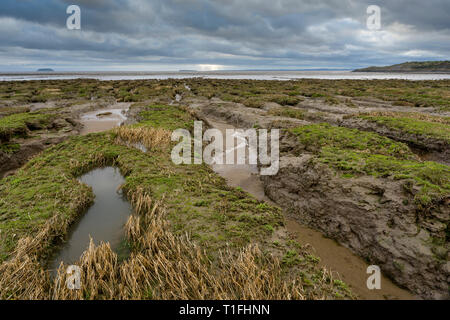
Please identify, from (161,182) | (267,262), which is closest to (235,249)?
(267,262)

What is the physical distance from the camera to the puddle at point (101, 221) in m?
7.83

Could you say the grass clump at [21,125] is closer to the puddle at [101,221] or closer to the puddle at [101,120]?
the puddle at [101,120]

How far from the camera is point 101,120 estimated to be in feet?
96.5

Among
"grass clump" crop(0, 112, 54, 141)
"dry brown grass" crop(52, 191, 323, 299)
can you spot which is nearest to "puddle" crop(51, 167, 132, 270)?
"dry brown grass" crop(52, 191, 323, 299)

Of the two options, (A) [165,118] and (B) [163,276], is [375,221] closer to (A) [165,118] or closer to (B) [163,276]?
(B) [163,276]

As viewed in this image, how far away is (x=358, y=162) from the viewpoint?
9719 mm

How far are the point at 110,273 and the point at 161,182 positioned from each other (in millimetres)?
5289

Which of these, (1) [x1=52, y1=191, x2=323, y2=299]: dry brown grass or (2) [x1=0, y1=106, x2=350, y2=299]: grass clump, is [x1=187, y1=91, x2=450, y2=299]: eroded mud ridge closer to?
(2) [x1=0, y1=106, x2=350, y2=299]: grass clump

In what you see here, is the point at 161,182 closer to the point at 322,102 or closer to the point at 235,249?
the point at 235,249

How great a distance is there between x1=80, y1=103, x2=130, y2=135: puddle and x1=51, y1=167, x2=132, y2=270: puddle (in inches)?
579

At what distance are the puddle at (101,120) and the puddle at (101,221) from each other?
14708 mm

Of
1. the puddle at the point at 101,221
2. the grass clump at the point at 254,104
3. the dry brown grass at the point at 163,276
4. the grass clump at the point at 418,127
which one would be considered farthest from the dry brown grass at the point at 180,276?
the grass clump at the point at 254,104

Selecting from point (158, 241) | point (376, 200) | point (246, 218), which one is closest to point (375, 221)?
point (376, 200)

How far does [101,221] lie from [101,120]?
23.9 metres
